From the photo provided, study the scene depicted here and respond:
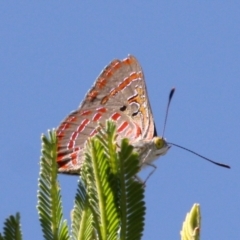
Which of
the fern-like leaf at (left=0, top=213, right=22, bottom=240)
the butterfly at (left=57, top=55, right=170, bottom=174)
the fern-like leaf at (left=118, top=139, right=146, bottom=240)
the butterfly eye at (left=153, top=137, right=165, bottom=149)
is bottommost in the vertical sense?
the fern-like leaf at (left=0, top=213, right=22, bottom=240)

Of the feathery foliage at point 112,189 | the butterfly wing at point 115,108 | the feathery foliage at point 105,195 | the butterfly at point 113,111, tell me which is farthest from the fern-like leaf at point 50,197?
Result: the butterfly wing at point 115,108

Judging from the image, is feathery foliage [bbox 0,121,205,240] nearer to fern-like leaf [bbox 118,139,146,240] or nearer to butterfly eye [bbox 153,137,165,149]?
fern-like leaf [bbox 118,139,146,240]

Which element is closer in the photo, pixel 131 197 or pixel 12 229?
pixel 12 229

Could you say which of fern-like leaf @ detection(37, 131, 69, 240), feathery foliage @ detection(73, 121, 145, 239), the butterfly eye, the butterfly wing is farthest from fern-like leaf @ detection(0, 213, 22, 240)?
the butterfly wing

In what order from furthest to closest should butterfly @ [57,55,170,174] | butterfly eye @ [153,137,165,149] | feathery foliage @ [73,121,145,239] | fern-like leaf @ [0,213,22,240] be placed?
butterfly @ [57,55,170,174] → butterfly eye @ [153,137,165,149] → feathery foliage @ [73,121,145,239] → fern-like leaf @ [0,213,22,240]

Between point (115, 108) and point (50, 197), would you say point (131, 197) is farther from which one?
point (115, 108)

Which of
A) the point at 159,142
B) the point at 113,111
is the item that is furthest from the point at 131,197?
the point at 113,111

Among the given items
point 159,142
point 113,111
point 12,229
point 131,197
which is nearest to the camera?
point 12,229
